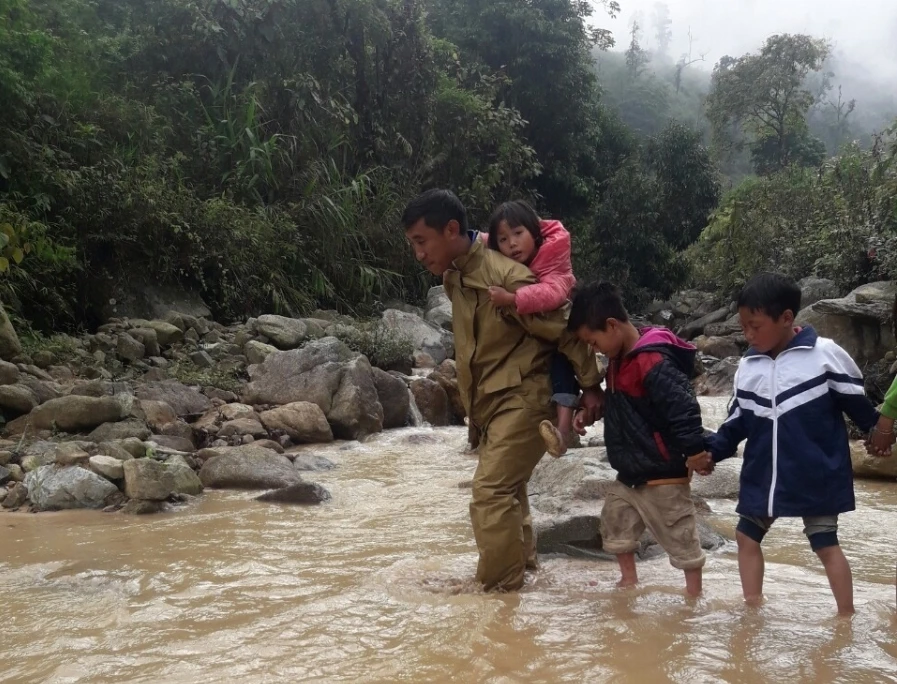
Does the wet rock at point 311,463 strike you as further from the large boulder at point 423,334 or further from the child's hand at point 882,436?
the large boulder at point 423,334

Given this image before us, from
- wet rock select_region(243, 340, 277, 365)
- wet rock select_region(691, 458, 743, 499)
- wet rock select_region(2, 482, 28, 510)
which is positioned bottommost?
wet rock select_region(691, 458, 743, 499)

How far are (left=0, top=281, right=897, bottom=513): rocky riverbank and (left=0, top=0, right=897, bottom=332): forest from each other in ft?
3.55

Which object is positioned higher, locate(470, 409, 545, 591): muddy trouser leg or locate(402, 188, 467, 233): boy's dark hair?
locate(402, 188, 467, 233): boy's dark hair

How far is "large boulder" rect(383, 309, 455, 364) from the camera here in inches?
440

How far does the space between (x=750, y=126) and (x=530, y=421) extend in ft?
99.6

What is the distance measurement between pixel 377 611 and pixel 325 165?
11.9 meters

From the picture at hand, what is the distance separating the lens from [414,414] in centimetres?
855

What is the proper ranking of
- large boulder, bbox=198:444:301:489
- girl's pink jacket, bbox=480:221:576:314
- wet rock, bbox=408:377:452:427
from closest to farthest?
girl's pink jacket, bbox=480:221:576:314 < large boulder, bbox=198:444:301:489 < wet rock, bbox=408:377:452:427

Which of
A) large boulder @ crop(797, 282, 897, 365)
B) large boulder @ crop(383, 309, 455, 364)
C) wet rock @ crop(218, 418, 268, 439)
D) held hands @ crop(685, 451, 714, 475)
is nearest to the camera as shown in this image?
held hands @ crop(685, 451, 714, 475)

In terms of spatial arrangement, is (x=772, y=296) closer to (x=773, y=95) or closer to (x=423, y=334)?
(x=423, y=334)

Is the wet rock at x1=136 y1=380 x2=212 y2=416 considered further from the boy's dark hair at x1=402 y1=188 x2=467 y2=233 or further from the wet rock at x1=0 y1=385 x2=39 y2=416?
the boy's dark hair at x1=402 y1=188 x2=467 y2=233

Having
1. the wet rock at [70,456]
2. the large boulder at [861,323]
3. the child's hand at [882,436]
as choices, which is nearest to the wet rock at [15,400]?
the wet rock at [70,456]

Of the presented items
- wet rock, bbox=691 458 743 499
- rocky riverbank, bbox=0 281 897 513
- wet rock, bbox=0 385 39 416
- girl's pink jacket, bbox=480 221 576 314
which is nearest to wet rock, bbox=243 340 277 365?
rocky riverbank, bbox=0 281 897 513

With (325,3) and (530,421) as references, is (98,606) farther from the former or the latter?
(325,3)
